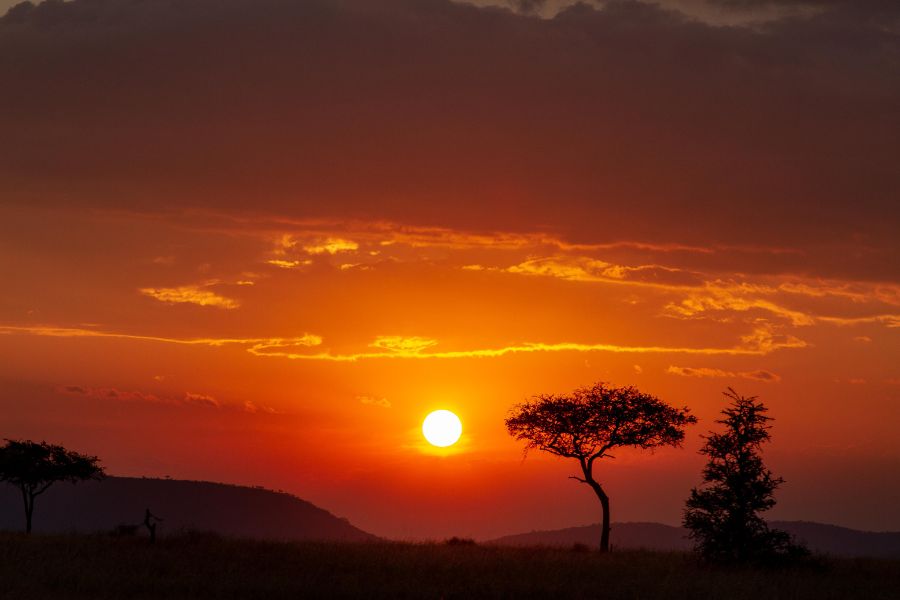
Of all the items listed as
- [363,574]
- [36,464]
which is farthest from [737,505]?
[36,464]

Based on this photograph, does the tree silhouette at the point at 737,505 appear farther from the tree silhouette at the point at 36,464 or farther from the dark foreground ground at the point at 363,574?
the tree silhouette at the point at 36,464

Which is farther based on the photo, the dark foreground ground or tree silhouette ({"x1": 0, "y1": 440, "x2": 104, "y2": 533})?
tree silhouette ({"x1": 0, "y1": 440, "x2": 104, "y2": 533})

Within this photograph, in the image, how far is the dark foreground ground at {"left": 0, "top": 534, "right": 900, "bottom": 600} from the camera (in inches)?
1435

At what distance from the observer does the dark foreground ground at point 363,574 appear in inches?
1435

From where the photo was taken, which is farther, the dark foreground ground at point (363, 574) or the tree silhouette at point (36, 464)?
the tree silhouette at point (36, 464)

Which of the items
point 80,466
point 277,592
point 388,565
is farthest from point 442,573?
point 80,466

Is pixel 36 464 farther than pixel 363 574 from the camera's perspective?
Yes

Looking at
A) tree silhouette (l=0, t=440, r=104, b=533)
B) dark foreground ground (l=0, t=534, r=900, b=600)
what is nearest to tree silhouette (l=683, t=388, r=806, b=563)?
dark foreground ground (l=0, t=534, r=900, b=600)

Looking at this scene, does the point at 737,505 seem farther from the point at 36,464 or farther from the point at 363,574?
the point at 36,464

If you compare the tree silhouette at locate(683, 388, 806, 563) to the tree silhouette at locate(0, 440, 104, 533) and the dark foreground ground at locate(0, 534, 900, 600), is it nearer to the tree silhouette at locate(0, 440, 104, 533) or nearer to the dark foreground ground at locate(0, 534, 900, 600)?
the dark foreground ground at locate(0, 534, 900, 600)

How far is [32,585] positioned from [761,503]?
30.9m

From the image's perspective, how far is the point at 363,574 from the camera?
3984 cm

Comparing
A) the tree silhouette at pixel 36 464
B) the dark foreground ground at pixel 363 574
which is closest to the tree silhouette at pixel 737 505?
the dark foreground ground at pixel 363 574

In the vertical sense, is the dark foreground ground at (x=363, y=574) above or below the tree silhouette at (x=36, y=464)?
below
